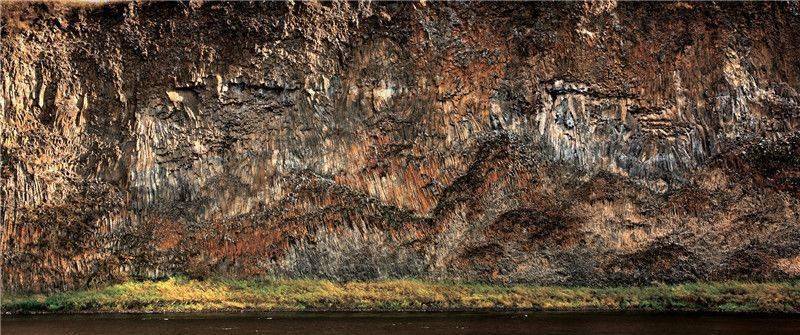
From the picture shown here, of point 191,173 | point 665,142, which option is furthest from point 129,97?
point 665,142

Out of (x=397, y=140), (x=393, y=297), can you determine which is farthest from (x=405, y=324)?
(x=397, y=140)

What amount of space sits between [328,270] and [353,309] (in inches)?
70.2

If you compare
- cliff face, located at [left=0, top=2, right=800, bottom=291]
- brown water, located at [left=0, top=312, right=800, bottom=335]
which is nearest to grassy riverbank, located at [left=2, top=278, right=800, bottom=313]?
cliff face, located at [left=0, top=2, right=800, bottom=291]

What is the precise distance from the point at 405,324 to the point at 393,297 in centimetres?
388

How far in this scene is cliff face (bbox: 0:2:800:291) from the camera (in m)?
28.4

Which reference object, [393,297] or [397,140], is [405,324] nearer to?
[393,297]

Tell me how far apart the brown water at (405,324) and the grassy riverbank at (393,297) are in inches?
45.6

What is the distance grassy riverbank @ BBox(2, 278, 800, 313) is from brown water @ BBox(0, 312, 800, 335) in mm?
Answer: 1158

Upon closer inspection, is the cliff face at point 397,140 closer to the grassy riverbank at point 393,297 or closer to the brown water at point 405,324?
the grassy riverbank at point 393,297

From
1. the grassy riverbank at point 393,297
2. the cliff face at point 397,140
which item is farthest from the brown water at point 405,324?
the cliff face at point 397,140

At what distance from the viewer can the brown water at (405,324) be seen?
2241 cm

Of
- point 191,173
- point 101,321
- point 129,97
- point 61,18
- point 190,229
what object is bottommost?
point 101,321

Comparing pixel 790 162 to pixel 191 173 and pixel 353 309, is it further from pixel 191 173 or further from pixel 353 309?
pixel 191 173

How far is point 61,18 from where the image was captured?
30.2m
